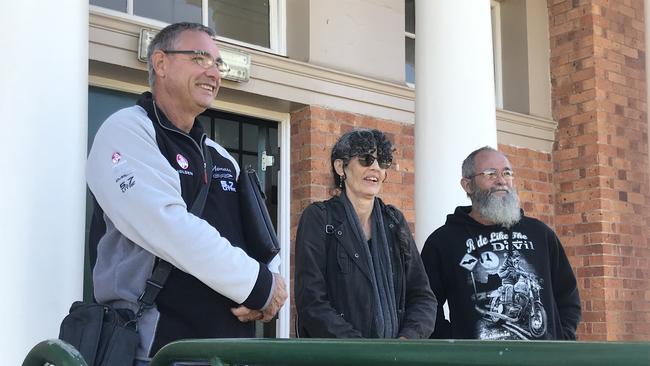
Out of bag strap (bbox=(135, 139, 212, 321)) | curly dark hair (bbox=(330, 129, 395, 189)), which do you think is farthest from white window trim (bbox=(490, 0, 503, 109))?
bag strap (bbox=(135, 139, 212, 321))

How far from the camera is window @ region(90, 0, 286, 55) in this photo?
209 inches

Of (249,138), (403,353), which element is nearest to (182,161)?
(403,353)

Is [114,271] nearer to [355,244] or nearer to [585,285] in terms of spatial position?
[355,244]

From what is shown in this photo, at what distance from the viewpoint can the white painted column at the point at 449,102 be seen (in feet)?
16.3

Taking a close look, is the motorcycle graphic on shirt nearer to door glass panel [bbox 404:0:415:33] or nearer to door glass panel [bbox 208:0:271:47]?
door glass panel [bbox 208:0:271:47]

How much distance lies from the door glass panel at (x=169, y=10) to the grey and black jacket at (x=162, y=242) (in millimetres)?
2912

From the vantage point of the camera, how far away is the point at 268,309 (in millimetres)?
2432

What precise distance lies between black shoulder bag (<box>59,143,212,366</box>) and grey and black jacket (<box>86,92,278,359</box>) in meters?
0.04

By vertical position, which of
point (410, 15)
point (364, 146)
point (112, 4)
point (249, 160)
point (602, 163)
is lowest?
point (364, 146)

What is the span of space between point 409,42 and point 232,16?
1.74m

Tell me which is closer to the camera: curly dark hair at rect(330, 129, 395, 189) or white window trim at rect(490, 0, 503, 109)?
curly dark hair at rect(330, 129, 395, 189)

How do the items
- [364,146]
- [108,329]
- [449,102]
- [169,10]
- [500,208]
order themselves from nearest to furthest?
1. [108,329]
2. [364,146]
3. [500,208]
4. [449,102]
5. [169,10]

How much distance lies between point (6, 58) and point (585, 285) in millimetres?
5363

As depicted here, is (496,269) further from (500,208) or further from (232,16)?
(232,16)
